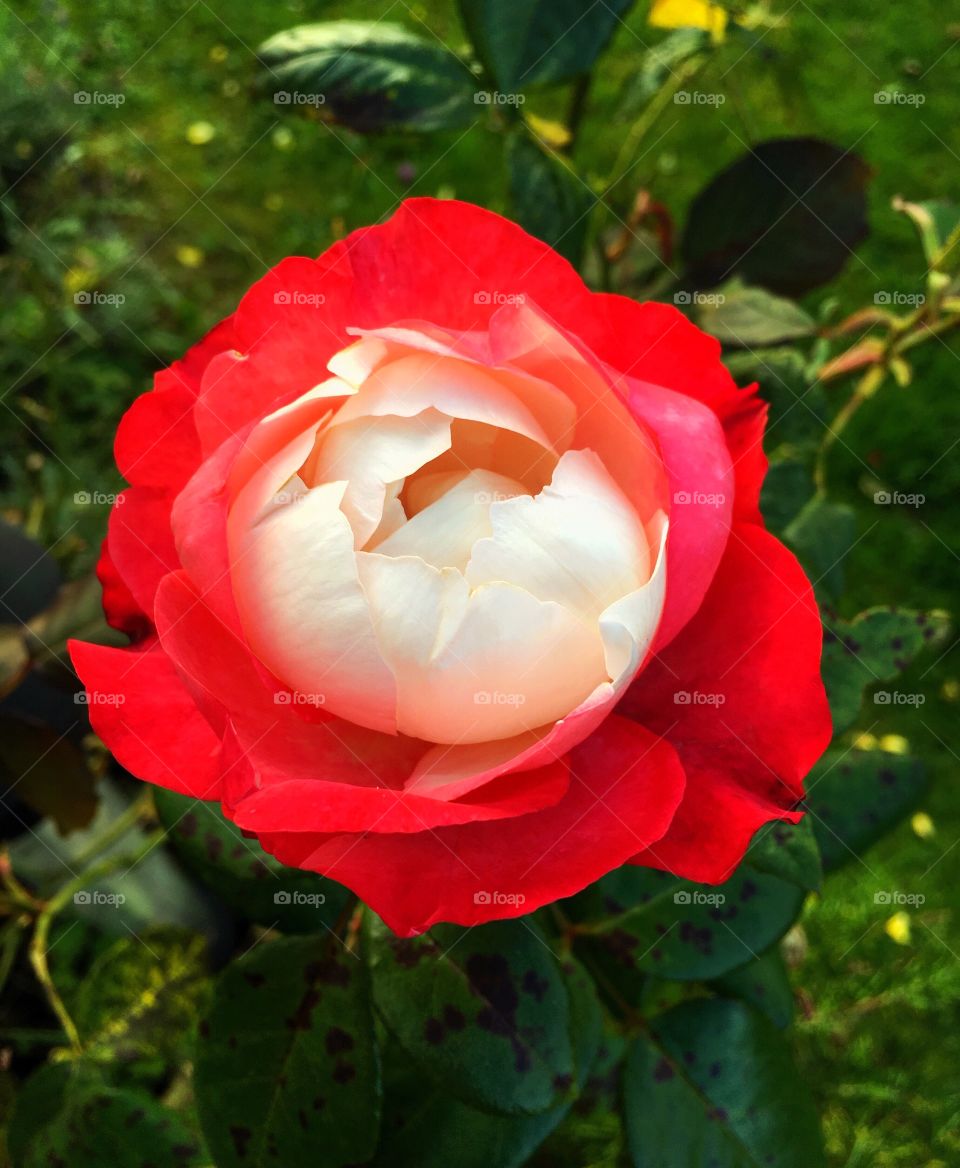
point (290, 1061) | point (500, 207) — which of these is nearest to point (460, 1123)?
point (290, 1061)

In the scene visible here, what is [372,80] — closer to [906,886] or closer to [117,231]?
[117,231]

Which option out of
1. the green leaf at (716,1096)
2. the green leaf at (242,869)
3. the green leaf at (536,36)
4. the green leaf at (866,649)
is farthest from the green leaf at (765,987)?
the green leaf at (536,36)

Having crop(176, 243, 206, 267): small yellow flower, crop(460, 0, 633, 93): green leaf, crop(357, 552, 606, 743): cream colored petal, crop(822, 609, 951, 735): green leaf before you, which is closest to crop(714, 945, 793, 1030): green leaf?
crop(822, 609, 951, 735): green leaf

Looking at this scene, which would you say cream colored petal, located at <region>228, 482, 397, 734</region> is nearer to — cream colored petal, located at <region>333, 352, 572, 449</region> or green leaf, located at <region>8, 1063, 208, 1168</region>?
cream colored petal, located at <region>333, 352, 572, 449</region>

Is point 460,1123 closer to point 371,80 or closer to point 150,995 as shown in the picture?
point 150,995

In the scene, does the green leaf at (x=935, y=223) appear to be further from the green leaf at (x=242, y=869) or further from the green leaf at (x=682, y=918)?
the green leaf at (x=242, y=869)
